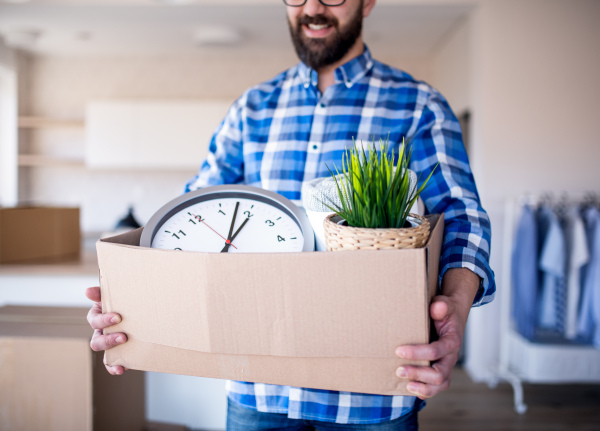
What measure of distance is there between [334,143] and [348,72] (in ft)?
0.57

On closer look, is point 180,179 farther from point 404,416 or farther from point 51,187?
point 404,416

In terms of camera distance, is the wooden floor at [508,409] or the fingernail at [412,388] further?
the wooden floor at [508,409]

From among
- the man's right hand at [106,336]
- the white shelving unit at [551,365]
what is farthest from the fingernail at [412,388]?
the white shelving unit at [551,365]

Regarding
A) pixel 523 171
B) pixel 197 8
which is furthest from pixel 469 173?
pixel 197 8

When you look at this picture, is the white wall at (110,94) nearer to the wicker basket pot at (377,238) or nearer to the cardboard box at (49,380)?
the cardboard box at (49,380)

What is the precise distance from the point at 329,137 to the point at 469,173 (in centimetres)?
30

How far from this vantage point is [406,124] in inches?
36.6

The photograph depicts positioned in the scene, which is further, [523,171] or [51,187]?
[51,187]

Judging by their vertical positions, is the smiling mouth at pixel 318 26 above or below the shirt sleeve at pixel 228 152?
above

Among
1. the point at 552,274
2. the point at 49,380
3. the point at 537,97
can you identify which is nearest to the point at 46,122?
the point at 49,380

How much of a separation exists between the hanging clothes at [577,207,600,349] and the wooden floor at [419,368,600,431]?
0.47 metres

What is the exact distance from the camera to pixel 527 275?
2629 mm

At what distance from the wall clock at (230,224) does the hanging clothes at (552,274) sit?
2.36 meters

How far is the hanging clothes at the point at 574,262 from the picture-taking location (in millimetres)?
2482
